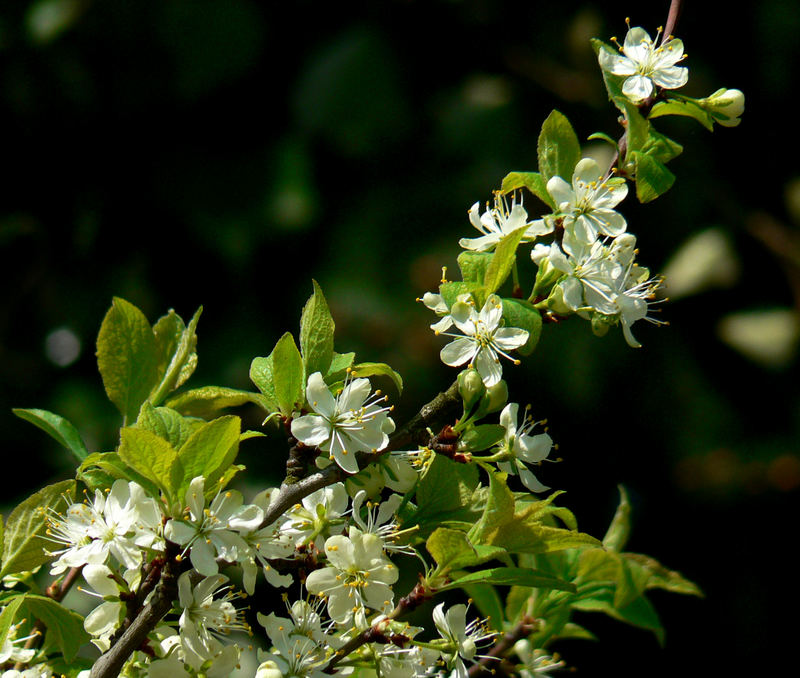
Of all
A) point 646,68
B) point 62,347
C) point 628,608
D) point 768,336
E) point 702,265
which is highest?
point 646,68

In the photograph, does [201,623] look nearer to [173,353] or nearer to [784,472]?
[173,353]

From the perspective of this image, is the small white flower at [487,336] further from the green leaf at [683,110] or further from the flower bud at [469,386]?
the green leaf at [683,110]

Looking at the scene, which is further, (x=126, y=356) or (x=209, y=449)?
(x=126, y=356)

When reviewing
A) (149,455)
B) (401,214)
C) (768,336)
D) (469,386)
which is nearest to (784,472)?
(768,336)

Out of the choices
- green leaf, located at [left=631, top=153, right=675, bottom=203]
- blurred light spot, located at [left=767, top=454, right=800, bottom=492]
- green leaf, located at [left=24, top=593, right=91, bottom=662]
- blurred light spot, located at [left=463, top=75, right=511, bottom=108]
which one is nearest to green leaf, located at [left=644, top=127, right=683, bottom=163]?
green leaf, located at [left=631, top=153, right=675, bottom=203]

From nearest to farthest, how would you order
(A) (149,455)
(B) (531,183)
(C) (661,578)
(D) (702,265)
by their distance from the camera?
(A) (149,455)
(B) (531,183)
(C) (661,578)
(D) (702,265)

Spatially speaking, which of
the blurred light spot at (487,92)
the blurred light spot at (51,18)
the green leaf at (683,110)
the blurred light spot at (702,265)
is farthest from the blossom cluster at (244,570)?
the blurred light spot at (51,18)

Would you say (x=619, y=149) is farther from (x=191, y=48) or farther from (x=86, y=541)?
(x=191, y=48)
